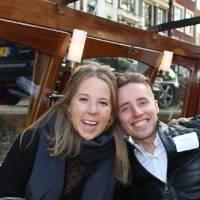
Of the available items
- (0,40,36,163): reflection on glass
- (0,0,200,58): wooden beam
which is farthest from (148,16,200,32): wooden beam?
(0,40,36,163): reflection on glass

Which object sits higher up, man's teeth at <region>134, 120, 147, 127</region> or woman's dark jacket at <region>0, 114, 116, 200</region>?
man's teeth at <region>134, 120, 147, 127</region>

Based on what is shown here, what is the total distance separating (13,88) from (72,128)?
812 mm

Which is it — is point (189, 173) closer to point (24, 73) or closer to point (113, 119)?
point (113, 119)

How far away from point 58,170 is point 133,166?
1.12ft

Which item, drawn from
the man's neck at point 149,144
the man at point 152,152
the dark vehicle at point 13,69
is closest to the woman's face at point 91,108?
the man at point 152,152

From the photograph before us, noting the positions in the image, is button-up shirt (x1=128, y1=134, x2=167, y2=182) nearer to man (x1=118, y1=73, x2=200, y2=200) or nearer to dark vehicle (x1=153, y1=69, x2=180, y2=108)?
man (x1=118, y1=73, x2=200, y2=200)

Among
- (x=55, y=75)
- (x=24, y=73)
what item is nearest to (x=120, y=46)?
(x=55, y=75)

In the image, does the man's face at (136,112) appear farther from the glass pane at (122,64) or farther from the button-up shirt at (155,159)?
the glass pane at (122,64)

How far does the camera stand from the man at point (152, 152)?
187 centimetres

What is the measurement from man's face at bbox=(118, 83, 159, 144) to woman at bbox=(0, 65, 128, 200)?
0.06m

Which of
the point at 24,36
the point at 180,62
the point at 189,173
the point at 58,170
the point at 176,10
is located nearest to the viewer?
the point at 58,170

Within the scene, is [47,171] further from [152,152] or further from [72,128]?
[152,152]

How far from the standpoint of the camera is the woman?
69.5 inches

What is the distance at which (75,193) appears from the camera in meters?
1.80
